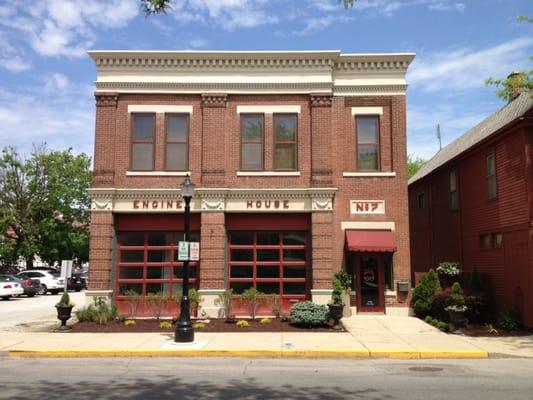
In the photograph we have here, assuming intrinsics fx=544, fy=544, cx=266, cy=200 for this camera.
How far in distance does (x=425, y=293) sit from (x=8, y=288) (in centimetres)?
2385

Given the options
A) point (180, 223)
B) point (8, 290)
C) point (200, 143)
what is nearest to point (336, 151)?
point (200, 143)

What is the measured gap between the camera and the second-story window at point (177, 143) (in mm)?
19969

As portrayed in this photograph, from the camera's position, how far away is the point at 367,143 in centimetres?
2014

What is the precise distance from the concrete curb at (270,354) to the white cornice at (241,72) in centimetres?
1026

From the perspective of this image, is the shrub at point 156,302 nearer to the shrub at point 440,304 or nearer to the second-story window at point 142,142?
the second-story window at point 142,142

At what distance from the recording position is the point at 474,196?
68.4 ft

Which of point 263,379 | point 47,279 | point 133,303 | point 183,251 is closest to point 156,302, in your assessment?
point 133,303

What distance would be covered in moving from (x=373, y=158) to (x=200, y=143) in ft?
21.0

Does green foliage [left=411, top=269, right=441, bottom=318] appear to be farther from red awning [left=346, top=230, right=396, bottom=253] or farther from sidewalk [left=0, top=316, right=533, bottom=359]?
sidewalk [left=0, top=316, right=533, bottom=359]

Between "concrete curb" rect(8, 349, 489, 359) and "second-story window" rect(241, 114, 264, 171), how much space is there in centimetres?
848

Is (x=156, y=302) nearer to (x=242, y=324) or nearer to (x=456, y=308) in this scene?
(x=242, y=324)

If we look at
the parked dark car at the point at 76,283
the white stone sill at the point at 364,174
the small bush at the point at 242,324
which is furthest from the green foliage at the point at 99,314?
the parked dark car at the point at 76,283

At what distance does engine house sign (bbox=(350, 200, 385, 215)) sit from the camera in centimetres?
1967

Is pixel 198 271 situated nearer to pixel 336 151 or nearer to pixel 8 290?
pixel 336 151
